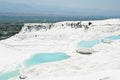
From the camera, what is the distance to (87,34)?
39.0 metres

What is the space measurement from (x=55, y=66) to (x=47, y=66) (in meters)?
0.67

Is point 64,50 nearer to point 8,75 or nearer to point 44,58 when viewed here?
point 44,58

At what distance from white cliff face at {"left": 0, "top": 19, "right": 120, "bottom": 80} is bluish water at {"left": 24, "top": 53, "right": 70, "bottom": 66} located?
0.74 metres

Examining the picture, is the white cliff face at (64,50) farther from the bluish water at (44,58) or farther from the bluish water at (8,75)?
the bluish water at (8,75)

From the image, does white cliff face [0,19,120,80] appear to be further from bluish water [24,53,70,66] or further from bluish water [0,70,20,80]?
bluish water [0,70,20,80]

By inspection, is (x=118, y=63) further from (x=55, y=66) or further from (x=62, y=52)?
(x=62, y=52)

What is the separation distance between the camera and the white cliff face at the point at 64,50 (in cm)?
1841

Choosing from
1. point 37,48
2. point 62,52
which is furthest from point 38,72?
point 37,48

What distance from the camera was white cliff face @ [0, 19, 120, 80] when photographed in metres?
18.4

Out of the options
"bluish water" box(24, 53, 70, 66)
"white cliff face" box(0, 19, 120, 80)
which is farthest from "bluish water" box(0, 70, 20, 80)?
"bluish water" box(24, 53, 70, 66)

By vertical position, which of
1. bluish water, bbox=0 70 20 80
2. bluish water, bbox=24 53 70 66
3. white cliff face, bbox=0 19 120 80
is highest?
white cliff face, bbox=0 19 120 80

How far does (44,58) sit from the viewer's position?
2644cm

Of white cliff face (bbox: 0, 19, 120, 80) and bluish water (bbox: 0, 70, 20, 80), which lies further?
bluish water (bbox: 0, 70, 20, 80)

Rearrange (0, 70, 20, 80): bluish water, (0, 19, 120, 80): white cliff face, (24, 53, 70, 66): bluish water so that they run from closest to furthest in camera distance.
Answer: (0, 19, 120, 80): white cliff face
(0, 70, 20, 80): bluish water
(24, 53, 70, 66): bluish water
